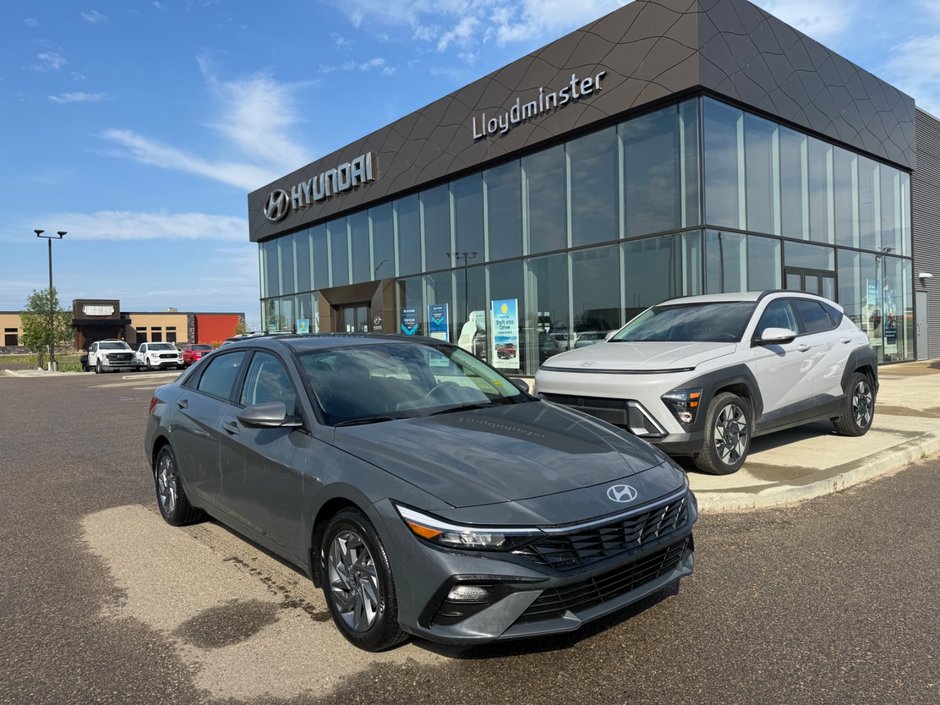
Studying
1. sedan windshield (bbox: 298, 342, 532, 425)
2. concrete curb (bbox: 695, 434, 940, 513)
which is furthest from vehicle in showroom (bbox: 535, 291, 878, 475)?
sedan windshield (bbox: 298, 342, 532, 425)

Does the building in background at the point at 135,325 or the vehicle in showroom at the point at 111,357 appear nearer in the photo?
the vehicle in showroom at the point at 111,357

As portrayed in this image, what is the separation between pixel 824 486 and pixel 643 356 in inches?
72.1

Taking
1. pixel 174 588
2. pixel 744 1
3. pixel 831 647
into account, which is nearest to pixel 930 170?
pixel 744 1

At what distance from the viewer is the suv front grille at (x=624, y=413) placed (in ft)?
18.7

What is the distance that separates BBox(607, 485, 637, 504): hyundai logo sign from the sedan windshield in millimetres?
1223

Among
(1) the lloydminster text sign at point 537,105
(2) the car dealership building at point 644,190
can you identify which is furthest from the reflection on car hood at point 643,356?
(1) the lloydminster text sign at point 537,105

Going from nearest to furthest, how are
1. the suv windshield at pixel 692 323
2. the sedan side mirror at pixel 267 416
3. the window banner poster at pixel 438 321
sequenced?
the sedan side mirror at pixel 267 416, the suv windshield at pixel 692 323, the window banner poster at pixel 438 321

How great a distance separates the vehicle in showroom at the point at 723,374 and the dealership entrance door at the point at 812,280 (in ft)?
27.2

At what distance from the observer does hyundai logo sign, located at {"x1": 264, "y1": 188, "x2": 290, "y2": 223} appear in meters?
27.6

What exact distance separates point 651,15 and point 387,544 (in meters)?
13.9

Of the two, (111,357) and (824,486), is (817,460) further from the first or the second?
(111,357)

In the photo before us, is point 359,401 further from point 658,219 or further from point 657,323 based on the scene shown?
point 658,219

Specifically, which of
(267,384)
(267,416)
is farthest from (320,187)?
(267,416)

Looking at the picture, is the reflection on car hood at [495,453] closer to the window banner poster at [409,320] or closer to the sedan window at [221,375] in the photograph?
the sedan window at [221,375]
